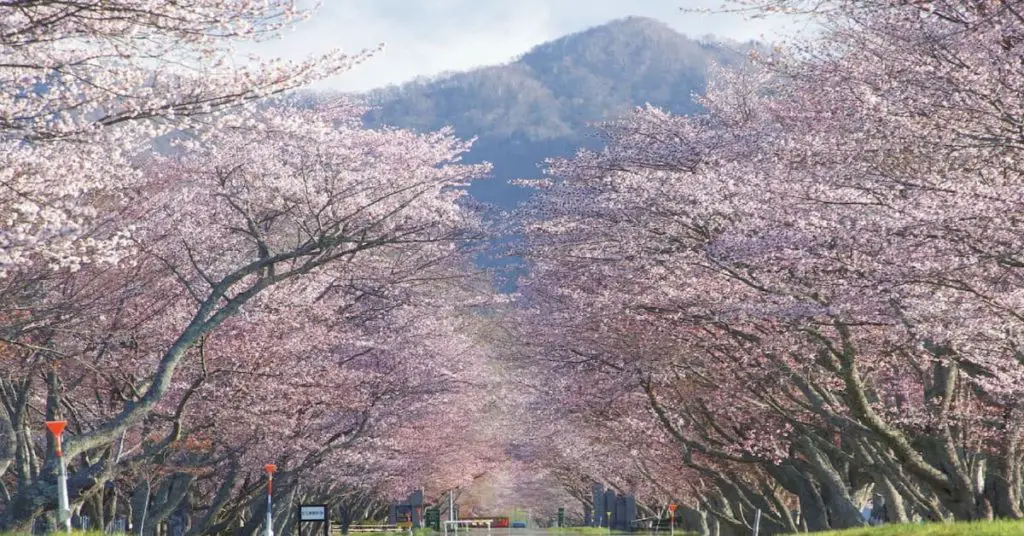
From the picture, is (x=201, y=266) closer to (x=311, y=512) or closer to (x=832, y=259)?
(x=311, y=512)

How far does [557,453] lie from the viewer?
53.8 m

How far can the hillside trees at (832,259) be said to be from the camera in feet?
38.0

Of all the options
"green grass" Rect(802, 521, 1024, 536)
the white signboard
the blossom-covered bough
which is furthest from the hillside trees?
the white signboard

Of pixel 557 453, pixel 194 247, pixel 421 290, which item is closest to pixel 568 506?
pixel 557 453

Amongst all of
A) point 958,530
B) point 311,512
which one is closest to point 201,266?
point 311,512

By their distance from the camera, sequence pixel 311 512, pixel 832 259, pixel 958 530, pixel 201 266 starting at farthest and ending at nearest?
pixel 311 512 → pixel 201 266 → pixel 832 259 → pixel 958 530

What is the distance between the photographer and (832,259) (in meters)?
13.3

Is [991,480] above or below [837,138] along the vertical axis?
below

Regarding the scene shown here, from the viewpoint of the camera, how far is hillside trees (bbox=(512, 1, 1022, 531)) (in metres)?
11.6

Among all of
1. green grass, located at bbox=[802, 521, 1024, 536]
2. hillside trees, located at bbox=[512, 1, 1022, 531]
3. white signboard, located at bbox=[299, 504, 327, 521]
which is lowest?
green grass, located at bbox=[802, 521, 1024, 536]

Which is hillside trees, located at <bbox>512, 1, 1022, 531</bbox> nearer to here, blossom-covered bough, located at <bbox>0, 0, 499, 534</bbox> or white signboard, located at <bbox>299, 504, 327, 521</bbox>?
blossom-covered bough, located at <bbox>0, 0, 499, 534</bbox>

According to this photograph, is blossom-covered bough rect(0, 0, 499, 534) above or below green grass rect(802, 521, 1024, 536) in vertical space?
→ above

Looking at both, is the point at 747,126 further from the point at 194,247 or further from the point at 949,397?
the point at 194,247

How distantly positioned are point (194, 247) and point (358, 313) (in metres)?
6.02
